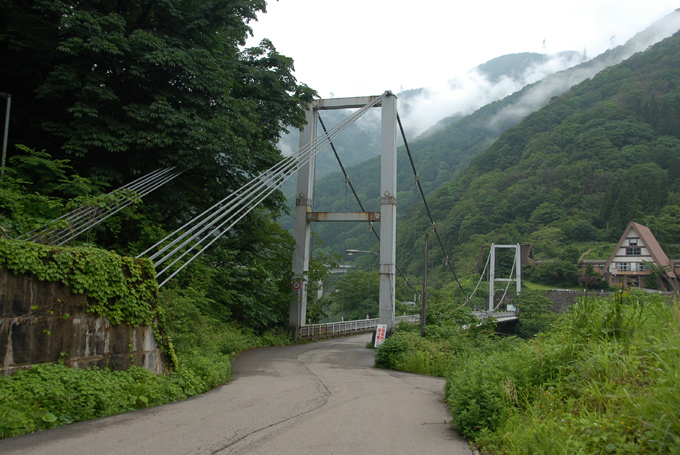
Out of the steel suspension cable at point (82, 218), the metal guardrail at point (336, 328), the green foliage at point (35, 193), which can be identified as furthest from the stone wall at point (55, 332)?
the metal guardrail at point (336, 328)

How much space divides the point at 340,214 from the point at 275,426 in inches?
654

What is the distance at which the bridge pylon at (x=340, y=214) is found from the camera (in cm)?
2088

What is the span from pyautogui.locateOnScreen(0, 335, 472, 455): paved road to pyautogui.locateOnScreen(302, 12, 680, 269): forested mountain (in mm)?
57178

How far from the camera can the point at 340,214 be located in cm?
2247

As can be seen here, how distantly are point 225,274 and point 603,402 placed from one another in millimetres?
14710

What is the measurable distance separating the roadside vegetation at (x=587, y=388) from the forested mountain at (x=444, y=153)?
196 ft

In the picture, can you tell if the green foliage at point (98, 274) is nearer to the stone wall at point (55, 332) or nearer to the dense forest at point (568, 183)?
the stone wall at point (55, 332)

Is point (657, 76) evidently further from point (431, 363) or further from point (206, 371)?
point (206, 371)

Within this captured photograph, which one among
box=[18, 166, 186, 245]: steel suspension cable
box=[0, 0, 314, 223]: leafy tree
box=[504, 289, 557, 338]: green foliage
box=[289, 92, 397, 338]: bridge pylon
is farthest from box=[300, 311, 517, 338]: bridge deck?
box=[18, 166, 186, 245]: steel suspension cable

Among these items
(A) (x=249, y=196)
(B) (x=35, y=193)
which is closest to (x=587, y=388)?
(A) (x=249, y=196)

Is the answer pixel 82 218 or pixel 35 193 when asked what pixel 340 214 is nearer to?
pixel 35 193

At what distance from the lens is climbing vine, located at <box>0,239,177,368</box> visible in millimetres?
6261

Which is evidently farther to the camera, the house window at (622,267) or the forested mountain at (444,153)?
the forested mountain at (444,153)

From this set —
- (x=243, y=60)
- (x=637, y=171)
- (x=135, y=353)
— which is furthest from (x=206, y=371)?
(x=637, y=171)
